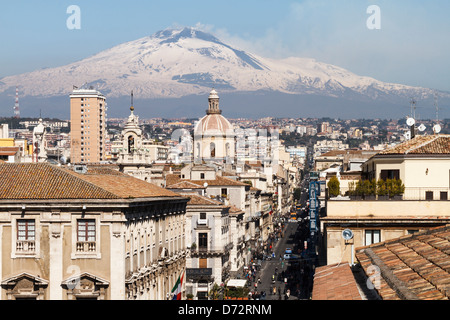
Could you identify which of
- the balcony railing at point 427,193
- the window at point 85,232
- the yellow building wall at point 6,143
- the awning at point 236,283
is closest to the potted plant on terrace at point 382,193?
the balcony railing at point 427,193

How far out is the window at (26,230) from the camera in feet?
163

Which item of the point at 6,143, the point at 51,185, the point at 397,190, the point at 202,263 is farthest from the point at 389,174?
the point at 6,143

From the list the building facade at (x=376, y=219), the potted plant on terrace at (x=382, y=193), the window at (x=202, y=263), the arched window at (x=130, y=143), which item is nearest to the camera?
the building facade at (x=376, y=219)

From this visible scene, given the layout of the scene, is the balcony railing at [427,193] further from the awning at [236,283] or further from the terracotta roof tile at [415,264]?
the awning at [236,283]

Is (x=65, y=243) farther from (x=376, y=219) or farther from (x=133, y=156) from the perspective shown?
(x=133, y=156)

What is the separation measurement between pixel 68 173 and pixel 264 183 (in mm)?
143565

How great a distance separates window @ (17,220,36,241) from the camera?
49.5 metres

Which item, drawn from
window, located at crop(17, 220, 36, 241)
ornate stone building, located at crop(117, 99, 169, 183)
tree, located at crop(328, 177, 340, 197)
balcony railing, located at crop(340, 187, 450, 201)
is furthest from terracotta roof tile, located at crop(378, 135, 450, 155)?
ornate stone building, located at crop(117, 99, 169, 183)

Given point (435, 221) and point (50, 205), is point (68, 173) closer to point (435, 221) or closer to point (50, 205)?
point (50, 205)

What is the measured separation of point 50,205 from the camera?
4872 centimetres

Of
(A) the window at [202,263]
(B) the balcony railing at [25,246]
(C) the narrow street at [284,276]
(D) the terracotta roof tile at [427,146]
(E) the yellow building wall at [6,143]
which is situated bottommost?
(C) the narrow street at [284,276]

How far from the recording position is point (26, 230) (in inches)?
1955

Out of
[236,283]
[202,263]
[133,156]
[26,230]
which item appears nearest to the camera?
[26,230]
